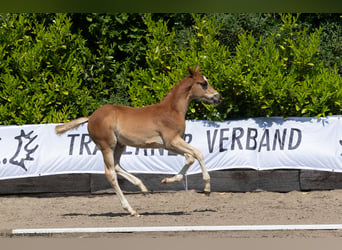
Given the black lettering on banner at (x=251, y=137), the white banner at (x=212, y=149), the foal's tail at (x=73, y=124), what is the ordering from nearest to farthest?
the foal's tail at (x=73, y=124) → the white banner at (x=212, y=149) → the black lettering on banner at (x=251, y=137)

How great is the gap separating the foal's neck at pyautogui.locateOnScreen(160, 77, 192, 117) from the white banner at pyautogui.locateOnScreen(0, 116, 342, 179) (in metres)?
2.11

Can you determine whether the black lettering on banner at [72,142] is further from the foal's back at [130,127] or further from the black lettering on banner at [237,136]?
the black lettering on banner at [237,136]

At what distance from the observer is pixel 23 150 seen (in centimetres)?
1051

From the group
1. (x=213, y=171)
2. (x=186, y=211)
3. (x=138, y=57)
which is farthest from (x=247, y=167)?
(x=138, y=57)

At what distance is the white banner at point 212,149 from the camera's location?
33.8 ft

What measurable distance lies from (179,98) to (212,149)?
218cm

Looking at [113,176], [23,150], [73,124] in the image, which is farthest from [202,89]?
[23,150]

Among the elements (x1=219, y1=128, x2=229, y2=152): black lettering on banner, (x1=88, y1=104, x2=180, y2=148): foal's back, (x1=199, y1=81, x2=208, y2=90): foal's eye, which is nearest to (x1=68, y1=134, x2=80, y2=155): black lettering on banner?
(x1=88, y1=104, x2=180, y2=148): foal's back

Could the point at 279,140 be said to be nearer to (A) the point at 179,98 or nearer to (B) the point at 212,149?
(B) the point at 212,149

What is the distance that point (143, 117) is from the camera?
835 centimetres

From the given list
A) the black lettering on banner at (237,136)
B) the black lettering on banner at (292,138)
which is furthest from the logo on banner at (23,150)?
the black lettering on banner at (292,138)

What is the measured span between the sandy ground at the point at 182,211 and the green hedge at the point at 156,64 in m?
1.58

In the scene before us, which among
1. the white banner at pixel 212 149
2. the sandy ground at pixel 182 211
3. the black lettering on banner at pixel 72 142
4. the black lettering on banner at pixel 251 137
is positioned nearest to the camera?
the sandy ground at pixel 182 211

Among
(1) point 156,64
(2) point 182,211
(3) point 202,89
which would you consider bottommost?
(2) point 182,211
